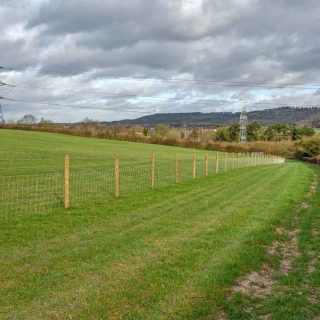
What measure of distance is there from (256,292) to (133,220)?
237 inches

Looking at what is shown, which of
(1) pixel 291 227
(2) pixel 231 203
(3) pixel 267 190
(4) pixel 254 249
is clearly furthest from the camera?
(3) pixel 267 190

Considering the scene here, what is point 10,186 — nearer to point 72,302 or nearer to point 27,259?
point 27,259

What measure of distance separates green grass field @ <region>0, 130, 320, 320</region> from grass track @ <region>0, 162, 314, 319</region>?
0.02 meters

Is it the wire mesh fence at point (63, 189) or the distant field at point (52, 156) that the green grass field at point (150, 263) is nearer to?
the wire mesh fence at point (63, 189)

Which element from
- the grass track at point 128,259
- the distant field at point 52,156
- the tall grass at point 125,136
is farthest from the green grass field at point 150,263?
the tall grass at point 125,136

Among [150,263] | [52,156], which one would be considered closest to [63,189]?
[150,263]

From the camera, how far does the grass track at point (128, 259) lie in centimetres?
658

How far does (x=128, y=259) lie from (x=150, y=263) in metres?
0.46

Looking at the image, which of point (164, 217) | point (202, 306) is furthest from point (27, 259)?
point (164, 217)

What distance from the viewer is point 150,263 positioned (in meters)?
8.91

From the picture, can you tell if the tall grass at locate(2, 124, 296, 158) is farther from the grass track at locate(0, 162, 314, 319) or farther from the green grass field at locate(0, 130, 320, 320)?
the green grass field at locate(0, 130, 320, 320)

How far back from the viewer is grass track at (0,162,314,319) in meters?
6.58

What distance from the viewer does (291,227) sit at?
14242 millimetres

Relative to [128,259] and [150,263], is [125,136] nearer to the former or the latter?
[128,259]
